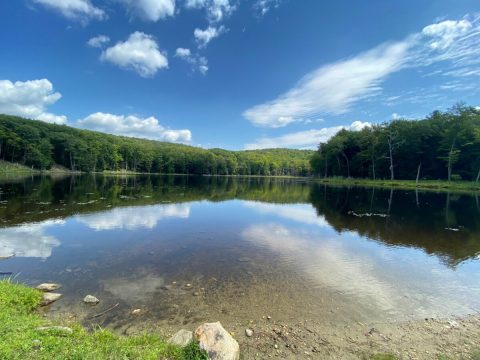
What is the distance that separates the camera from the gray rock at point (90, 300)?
742 centimetres

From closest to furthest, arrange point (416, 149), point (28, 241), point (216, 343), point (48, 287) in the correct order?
point (216, 343), point (48, 287), point (28, 241), point (416, 149)

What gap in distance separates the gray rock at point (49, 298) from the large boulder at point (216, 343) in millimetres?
5011

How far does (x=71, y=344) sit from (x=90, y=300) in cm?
302

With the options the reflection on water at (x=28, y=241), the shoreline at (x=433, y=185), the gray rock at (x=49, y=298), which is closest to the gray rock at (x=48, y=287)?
the gray rock at (x=49, y=298)

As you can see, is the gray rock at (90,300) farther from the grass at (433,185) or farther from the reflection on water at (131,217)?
the grass at (433,185)

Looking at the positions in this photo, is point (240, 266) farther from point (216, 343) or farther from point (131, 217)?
point (131, 217)

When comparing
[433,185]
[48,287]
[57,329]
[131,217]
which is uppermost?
[433,185]

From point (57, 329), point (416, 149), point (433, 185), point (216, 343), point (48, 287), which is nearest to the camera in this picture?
point (216, 343)

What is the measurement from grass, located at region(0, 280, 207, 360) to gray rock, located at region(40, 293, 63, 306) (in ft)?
3.42

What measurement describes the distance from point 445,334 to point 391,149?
76931mm

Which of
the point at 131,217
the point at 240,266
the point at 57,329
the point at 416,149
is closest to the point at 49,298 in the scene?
the point at 57,329

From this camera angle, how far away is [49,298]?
739 centimetres

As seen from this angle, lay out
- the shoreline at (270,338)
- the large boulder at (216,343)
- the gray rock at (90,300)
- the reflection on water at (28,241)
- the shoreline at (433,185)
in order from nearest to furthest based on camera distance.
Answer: the shoreline at (270,338) → the large boulder at (216,343) → the gray rock at (90,300) → the reflection on water at (28,241) → the shoreline at (433,185)

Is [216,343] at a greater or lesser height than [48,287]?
greater
